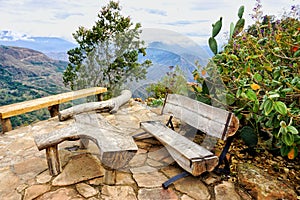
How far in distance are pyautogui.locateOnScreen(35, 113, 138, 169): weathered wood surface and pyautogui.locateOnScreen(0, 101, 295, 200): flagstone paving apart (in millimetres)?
219

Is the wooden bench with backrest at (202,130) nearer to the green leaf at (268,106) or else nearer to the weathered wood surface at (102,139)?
the weathered wood surface at (102,139)

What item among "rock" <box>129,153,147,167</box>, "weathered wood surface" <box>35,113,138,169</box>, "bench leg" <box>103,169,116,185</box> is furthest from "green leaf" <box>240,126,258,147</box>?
"bench leg" <box>103,169,116,185</box>

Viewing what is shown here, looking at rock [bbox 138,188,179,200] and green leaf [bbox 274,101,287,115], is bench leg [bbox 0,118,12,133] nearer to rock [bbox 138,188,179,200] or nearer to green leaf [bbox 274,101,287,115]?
rock [bbox 138,188,179,200]

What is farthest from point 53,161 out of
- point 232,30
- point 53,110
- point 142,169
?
point 232,30

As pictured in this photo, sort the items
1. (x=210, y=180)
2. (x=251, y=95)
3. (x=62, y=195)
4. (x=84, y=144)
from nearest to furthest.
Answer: (x=251, y=95) < (x=62, y=195) < (x=210, y=180) < (x=84, y=144)

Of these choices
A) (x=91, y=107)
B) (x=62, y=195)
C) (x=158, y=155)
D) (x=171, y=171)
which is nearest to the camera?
(x=62, y=195)

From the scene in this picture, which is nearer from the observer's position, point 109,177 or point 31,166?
point 109,177

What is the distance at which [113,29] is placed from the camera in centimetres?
549

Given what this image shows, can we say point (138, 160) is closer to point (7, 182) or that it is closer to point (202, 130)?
point (202, 130)

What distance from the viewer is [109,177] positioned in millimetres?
1952

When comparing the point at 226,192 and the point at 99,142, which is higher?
the point at 99,142

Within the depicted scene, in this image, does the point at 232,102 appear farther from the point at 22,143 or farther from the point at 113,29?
the point at 113,29

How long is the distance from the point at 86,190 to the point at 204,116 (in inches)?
50.5

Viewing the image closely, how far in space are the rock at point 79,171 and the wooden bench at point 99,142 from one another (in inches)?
3.4
